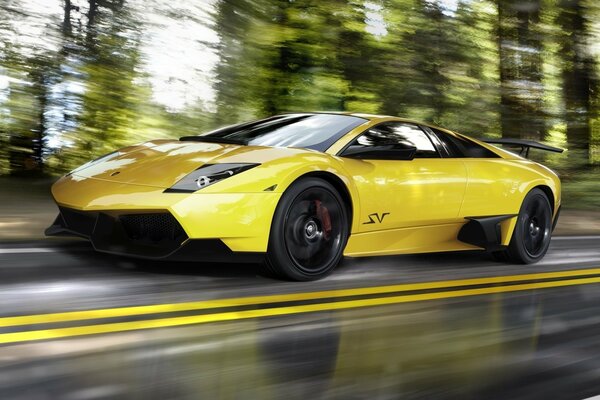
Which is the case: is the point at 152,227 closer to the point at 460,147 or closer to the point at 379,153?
the point at 379,153

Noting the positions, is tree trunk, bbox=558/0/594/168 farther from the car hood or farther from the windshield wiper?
the car hood

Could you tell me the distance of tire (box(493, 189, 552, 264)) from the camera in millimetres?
7016

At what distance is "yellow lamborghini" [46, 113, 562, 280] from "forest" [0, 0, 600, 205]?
4.73 metres

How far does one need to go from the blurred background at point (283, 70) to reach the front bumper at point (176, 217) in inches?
113

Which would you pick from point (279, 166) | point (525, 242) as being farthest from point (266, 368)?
point (525, 242)

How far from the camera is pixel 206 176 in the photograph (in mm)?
4855

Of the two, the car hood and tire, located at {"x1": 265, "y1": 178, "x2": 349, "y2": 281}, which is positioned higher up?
the car hood

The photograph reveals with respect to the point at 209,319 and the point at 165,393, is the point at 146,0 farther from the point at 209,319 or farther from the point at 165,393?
the point at 165,393

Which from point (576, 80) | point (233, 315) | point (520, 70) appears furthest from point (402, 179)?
point (576, 80)

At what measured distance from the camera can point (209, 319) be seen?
404 centimetres

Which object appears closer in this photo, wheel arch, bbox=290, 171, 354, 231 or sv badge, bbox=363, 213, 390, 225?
wheel arch, bbox=290, 171, 354, 231

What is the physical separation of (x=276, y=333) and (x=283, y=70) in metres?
9.55

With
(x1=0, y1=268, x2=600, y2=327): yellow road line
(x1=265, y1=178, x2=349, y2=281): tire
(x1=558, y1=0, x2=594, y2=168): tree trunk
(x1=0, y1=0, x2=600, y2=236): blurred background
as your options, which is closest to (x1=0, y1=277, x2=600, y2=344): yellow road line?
(x1=0, y1=268, x2=600, y2=327): yellow road line

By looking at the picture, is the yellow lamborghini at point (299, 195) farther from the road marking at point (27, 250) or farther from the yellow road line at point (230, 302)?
the road marking at point (27, 250)
